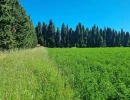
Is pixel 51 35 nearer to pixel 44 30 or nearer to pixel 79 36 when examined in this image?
pixel 44 30

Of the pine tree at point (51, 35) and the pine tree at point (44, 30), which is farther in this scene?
the pine tree at point (44, 30)

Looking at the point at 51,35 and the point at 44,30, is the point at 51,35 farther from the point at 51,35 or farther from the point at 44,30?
the point at 44,30

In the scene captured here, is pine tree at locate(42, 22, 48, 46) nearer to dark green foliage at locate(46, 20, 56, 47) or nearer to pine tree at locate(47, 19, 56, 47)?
dark green foliage at locate(46, 20, 56, 47)

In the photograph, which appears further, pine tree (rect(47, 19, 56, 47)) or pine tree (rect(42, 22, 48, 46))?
pine tree (rect(42, 22, 48, 46))

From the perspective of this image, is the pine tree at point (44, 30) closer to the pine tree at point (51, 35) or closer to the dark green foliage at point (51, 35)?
the dark green foliage at point (51, 35)

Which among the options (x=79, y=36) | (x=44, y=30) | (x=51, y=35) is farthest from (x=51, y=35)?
(x=79, y=36)

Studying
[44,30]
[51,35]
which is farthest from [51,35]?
[44,30]

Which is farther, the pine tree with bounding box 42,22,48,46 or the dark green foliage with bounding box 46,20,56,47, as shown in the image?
the pine tree with bounding box 42,22,48,46

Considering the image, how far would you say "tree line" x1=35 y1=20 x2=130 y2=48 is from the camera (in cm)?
7412

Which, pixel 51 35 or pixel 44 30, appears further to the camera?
pixel 44 30

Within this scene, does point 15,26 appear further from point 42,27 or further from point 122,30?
point 122,30

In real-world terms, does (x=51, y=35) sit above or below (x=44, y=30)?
below

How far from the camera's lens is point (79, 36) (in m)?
78.4

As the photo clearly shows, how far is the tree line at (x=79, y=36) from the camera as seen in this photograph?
74.1 m
